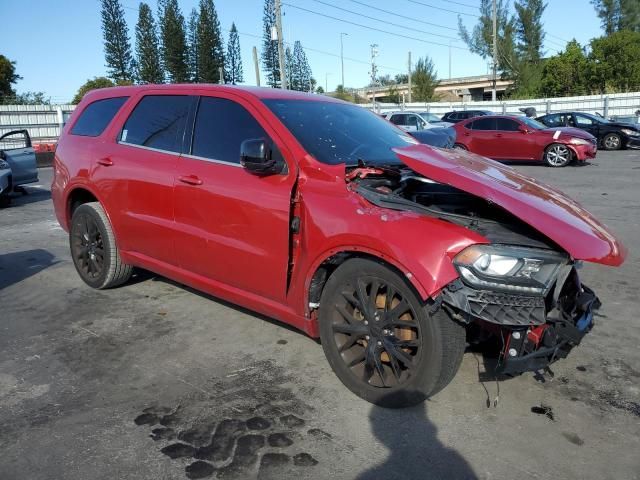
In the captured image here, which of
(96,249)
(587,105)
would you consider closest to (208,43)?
(587,105)

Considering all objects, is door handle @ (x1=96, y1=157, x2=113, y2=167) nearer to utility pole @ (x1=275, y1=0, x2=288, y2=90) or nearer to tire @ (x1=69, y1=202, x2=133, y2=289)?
tire @ (x1=69, y1=202, x2=133, y2=289)

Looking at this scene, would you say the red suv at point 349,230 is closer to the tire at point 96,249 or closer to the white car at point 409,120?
the tire at point 96,249

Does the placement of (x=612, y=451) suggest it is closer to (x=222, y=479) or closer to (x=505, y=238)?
(x=505, y=238)

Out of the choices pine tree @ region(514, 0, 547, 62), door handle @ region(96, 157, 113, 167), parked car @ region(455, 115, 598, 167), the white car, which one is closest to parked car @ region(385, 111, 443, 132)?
the white car

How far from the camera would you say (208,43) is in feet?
186

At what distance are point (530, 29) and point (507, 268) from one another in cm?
6869

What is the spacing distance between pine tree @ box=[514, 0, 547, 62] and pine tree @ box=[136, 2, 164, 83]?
133ft

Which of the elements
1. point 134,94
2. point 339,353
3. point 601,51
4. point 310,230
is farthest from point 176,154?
point 601,51

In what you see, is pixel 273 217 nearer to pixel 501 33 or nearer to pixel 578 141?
pixel 578 141

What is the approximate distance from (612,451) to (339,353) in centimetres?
147

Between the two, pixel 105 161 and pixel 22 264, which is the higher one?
pixel 105 161

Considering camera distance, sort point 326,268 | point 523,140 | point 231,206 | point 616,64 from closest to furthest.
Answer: point 326,268
point 231,206
point 523,140
point 616,64

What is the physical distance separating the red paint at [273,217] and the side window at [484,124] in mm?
14130

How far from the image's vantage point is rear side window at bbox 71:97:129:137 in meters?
4.91
